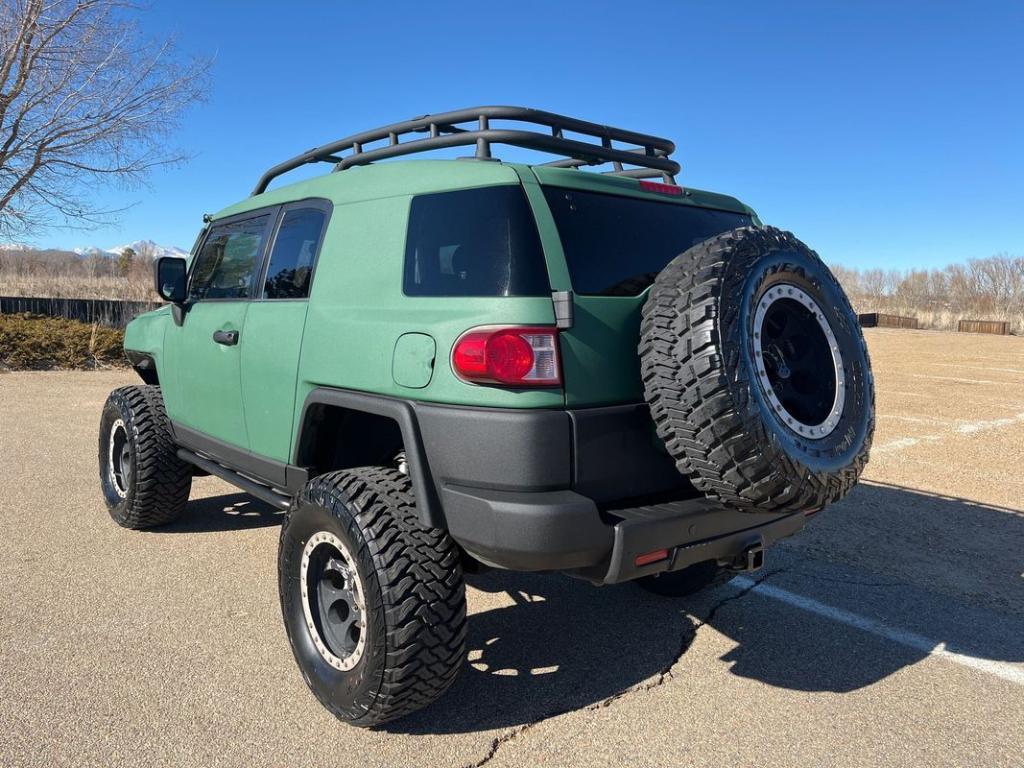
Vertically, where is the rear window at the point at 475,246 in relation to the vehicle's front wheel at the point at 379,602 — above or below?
above

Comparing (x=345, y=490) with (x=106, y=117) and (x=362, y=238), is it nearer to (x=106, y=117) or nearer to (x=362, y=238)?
(x=362, y=238)

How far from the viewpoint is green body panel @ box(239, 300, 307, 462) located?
330 cm

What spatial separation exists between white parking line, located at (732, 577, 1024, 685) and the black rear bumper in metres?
1.55

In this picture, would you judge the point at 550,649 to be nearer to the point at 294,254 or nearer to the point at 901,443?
the point at 294,254

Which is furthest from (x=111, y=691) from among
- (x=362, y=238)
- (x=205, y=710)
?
(x=362, y=238)

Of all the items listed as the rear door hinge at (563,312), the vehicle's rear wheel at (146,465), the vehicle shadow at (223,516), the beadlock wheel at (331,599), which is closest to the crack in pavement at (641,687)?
the beadlock wheel at (331,599)

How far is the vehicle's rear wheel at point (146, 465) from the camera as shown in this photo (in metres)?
4.71

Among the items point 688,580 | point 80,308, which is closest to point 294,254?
point 688,580

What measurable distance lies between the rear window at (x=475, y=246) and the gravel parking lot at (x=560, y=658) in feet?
5.32

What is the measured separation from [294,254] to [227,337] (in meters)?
0.61

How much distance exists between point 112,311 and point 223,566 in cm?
1697

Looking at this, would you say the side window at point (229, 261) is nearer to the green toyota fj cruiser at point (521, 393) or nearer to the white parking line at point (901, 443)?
the green toyota fj cruiser at point (521, 393)

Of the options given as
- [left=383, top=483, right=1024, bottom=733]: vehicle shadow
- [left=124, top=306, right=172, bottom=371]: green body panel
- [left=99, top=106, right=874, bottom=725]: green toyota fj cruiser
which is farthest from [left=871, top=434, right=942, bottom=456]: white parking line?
[left=124, top=306, right=172, bottom=371]: green body panel

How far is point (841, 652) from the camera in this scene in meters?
3.44
